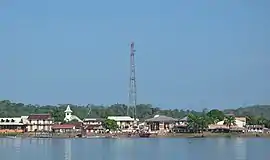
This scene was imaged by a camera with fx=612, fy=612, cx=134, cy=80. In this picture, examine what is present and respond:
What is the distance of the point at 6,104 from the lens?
14962cm

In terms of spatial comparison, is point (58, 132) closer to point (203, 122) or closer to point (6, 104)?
point (203, 122)

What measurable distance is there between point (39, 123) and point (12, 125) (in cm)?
615

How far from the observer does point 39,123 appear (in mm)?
106375

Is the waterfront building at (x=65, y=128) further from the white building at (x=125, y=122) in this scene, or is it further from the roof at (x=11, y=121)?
the white building at (x=125, y=122)

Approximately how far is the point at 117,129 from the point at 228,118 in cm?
1894

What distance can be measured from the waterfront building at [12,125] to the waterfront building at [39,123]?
1421mm

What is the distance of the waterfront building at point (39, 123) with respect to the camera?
349 ft

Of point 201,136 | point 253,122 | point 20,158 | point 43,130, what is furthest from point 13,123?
point 20,158

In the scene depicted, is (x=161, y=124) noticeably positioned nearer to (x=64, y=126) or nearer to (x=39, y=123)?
(x=64, y=126)

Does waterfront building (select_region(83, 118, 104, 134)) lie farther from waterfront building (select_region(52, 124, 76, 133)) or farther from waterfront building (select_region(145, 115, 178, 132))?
waterfront building (select_region(145, 115, 178, 132))

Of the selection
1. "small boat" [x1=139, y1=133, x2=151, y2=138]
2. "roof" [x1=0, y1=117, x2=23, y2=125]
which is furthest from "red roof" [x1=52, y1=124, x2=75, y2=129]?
"small boat" [x1=139, y1=133, x2=151, y2=138]

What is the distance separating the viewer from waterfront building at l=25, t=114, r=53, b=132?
349 ft

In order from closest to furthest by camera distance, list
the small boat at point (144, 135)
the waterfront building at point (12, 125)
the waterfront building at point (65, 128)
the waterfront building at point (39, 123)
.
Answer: the small boat at point (144, 135)
the waterfront building at point (65, 128)
the waterfront building at point (39, 123)
the waterfront building at point (12, 125)

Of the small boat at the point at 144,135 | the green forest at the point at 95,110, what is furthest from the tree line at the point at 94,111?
the small boat at the point at 144,135
